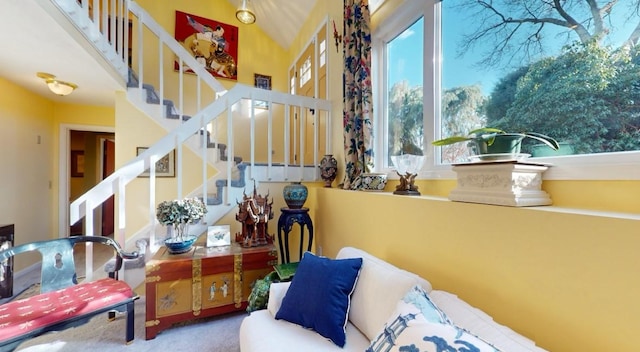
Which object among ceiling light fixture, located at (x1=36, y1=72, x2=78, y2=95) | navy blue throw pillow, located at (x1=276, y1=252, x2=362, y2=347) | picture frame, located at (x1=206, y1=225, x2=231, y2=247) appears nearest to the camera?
navy blue throw pillow, located at (x1=276, y1=252, x2=362, y2=347)

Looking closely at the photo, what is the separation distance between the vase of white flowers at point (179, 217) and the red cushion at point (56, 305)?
1.33 ft

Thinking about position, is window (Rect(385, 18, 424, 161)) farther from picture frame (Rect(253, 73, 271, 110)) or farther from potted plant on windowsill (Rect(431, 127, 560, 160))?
picture frame (Rect(253, 73, 271, 110))

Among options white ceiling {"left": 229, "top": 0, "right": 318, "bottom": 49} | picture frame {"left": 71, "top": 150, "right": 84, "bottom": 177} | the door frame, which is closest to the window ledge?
white ceiling {"left": 229, "top": 0, "right": 318, "bottom": 49}

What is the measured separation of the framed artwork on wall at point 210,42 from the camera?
413 cm

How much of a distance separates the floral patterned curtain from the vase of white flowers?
128 cm

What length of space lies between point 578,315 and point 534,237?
0.80 ft

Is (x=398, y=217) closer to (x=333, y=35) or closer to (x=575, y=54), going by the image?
(x=575, y=54)

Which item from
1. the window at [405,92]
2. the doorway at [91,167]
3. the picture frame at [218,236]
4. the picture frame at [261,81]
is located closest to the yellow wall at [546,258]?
the window at [405,92]

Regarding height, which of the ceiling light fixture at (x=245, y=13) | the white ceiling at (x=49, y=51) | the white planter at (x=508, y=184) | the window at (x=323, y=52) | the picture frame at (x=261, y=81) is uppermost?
the ceiling light fixture at (x=245, y=13)

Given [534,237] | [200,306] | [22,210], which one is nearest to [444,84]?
[534,237]

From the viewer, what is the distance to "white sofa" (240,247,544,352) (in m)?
0.99

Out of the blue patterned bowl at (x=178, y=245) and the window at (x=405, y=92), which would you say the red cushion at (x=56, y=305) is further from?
the window at (x=405, y=92)

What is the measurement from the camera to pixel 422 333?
0.73 m

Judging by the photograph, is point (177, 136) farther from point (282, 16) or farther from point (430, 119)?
point (282, 16)
